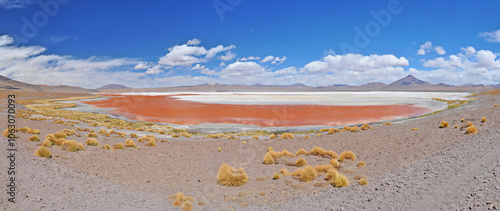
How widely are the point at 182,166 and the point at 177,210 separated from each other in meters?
4.64

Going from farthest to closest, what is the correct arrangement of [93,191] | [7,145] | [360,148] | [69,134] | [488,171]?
[69,134]
[360,148]
[7,145]
[93,191]
[488,171]

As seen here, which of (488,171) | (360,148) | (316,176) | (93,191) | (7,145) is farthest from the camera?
(360,148)

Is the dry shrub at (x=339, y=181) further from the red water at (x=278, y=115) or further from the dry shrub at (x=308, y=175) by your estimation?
the red water at (x=278, y=115)

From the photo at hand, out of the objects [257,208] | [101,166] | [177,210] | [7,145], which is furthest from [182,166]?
[7,145]

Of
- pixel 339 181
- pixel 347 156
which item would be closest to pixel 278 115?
pixel 347 156

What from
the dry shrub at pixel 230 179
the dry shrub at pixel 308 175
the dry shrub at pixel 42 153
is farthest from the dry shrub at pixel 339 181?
the dry shrub at pixel 42 153

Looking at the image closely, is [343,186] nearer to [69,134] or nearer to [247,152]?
[247,152]

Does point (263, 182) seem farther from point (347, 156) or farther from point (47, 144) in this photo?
point (47, 144)

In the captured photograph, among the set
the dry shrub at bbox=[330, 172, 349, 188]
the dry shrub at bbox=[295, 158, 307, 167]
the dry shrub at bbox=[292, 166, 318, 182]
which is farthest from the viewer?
the dry shrub at bbox=[295, 158, 307, 167]

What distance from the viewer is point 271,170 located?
11133mm

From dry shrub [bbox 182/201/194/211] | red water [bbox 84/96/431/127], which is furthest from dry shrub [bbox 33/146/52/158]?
→ red water [bbox 84/96/431/127]

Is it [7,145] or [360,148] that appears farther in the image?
[360,148]

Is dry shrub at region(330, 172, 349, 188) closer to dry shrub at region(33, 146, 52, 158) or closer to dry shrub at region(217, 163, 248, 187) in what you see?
dry shrub at region(217, 163, 248, 187)

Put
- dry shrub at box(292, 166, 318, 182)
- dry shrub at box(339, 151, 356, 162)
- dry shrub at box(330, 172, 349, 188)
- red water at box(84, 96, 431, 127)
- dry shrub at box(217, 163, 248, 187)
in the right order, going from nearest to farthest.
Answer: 1. dry shrub at box(330, 172, 349, 188)
2. dry shrub at box(292, 166, 318, 182)
3. dry shrub at box(217, 163, 248, 187)
4. dry shrub at box(339, 151, 356, 162)
5. red water at box(84, 96, 431, 127)
